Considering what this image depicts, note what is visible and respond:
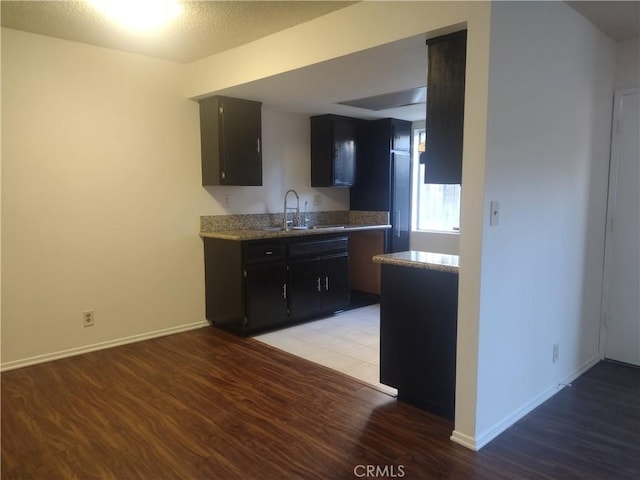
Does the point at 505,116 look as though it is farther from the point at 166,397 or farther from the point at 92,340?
the point at 92,340

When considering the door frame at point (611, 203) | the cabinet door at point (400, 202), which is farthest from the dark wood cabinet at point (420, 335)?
the cabinet door at point (400, 202)

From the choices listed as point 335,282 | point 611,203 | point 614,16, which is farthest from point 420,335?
point 614,16

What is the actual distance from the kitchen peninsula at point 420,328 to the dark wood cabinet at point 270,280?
1498mm

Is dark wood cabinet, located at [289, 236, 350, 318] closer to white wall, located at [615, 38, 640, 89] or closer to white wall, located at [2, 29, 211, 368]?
white wall, located at [2, 29, 211, 368]

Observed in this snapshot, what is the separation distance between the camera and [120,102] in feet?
12.1

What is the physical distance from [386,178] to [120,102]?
2.84m

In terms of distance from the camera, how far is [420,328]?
2.61m

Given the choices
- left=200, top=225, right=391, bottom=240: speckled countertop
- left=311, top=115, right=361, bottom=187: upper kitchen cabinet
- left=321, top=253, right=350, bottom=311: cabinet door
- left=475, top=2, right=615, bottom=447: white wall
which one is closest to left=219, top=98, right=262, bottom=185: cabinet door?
left=200, top=225, right=391, bottom=240: speckled countertop

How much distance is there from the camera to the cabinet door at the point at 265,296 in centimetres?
394

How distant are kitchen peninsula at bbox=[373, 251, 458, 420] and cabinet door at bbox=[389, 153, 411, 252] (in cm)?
242

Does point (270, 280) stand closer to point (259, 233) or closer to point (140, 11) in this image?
point (259, 233)

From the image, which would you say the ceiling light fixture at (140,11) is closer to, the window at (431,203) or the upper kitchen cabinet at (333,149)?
the upper kitchen cabinet at (333,149)

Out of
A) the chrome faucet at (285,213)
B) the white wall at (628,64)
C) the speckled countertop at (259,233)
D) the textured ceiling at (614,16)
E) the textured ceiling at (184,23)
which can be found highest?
the textured ceiling at (184,23)

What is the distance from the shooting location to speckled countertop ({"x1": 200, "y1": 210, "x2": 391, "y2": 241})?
4047 mm
